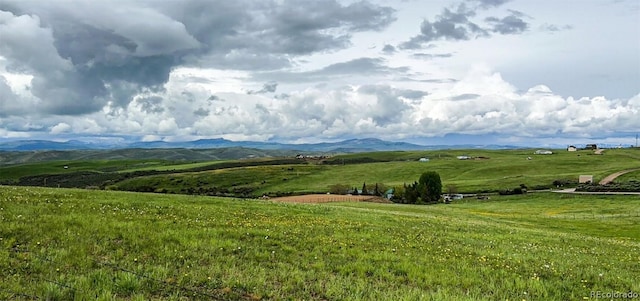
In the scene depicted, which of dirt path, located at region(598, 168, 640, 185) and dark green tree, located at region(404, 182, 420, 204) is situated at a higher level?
dirt path, located at region(598, 168, 640, 185)

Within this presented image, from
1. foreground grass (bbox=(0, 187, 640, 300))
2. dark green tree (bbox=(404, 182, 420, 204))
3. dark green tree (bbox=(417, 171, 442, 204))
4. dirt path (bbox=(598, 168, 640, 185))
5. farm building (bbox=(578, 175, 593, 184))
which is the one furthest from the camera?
farm building (bbox=(578, 175, 593, 184))

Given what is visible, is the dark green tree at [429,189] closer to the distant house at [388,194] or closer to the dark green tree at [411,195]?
the dark green tree at [411,195]

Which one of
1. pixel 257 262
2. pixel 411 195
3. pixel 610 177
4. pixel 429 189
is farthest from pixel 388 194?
pixel 257 262

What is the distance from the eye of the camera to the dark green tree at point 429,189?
4946 inches

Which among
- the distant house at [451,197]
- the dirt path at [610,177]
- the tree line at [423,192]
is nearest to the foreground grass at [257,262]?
the distant house at [451,197]

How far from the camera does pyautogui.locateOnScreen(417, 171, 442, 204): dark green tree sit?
126m

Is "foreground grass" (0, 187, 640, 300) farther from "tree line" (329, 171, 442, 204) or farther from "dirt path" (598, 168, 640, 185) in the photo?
"dirt path" (598, 168, 640, 185)

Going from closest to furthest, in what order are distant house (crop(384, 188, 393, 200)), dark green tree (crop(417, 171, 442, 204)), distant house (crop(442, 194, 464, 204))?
distant house (crop(442, 194, 464, 204)) → dark green tree (crop(417, 171, 442, 204)) → distant house (crop(384, 188, 393, 200))

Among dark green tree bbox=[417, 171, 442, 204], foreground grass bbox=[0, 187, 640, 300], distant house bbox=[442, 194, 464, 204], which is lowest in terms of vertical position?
distant house bbox=[442, 194, 464, 204]

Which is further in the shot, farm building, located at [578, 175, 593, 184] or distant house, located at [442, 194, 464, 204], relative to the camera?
farm building, located at [578, 175, 593, 184]

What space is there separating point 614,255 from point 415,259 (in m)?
12.9

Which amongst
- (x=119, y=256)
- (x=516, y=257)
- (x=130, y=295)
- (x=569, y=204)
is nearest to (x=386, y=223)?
(x=516, y=257)

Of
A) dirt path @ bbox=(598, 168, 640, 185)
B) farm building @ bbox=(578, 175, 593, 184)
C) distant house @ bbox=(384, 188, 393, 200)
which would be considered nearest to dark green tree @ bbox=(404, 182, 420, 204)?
distant house @ bbox=(384, 188, 393, 200)

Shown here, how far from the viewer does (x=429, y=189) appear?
127625 mm
